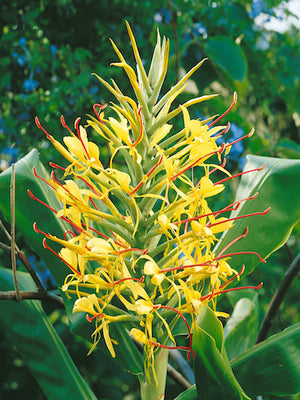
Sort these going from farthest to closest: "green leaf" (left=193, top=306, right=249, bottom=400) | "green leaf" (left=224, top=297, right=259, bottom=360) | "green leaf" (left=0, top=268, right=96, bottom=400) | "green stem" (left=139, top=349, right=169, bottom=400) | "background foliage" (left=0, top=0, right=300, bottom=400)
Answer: "background foliage" (left=0, top=0, right=300, bottom=400), "green leaf" (left=224, top=297, right=259, bottom=360), "green leaf" (left=0, top=268, right=96, bottom=400), "green stem" (left=139, top=349, right=169, bottom=400), "green leaf" (left=193, top=306, right=249, bottom=400)

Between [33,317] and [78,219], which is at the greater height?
[78,219]

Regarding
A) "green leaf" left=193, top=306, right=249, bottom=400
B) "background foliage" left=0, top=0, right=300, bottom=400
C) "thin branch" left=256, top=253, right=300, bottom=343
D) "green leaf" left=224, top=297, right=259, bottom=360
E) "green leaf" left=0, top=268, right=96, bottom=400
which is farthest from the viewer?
"background foliage" left=0, top=0, right=300, bottom=400

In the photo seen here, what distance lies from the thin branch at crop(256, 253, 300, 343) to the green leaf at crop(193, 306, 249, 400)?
34 centimetres

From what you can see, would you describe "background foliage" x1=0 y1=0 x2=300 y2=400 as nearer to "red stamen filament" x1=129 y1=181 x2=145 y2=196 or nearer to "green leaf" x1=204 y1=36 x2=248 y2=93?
"green leaf" x1=204 y1=36 x2=248 y2=93

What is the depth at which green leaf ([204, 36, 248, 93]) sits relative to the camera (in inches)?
55.9

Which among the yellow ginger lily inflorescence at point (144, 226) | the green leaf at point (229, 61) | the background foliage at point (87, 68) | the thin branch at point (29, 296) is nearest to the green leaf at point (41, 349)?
the thin branch at point (29, 296)

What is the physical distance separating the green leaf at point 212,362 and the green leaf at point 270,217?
0.71 ft

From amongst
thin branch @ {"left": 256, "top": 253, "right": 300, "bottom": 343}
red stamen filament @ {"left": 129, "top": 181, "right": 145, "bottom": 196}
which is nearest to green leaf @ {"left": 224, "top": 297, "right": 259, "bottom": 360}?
thin branch @ {"left": 256, "top": 253, "right": 300, "bottom": 343}

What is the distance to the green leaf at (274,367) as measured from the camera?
0.64m

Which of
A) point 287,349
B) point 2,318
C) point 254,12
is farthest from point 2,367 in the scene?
point 254,12

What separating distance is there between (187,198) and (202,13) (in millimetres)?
1335

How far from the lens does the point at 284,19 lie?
2123mm

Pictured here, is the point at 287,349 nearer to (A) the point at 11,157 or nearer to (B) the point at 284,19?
(A) the point at 11,157

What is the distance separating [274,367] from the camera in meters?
0.64
